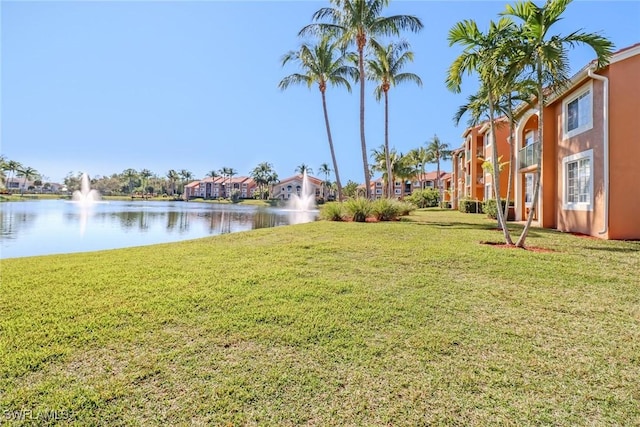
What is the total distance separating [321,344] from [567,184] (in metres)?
14.1

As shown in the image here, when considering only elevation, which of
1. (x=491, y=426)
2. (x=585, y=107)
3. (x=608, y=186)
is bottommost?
(x=491, y=426)

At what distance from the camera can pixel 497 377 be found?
10.7ft

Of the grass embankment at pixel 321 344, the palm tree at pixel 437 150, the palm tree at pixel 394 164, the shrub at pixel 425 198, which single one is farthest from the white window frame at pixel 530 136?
the palm tree at pixel 437 150

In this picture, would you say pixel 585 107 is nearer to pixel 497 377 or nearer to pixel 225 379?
pixel 497 377

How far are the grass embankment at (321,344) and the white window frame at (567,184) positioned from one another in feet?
19.4

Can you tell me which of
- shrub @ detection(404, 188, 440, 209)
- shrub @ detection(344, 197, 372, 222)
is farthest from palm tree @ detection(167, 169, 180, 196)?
shrub @ detection(344, 197, 372, 222)

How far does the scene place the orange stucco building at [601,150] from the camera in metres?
10.6

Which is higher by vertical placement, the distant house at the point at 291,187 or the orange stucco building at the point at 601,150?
the distant house at the point at 291,187

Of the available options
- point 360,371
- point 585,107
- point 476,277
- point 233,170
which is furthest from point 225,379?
point 233,170

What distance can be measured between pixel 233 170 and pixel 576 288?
10754 centimetres

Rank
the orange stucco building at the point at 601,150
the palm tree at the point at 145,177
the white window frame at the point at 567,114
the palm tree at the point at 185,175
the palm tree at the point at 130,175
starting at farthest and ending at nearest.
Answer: the palm tree at the point at 185,175 < the palm tree at the point at 130,175 < the palm tree at the point at 145,177 < the white window frame at the point at 567,114 < the orange stucco building at the point at 601,150

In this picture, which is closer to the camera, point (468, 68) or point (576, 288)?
point (576, 288)

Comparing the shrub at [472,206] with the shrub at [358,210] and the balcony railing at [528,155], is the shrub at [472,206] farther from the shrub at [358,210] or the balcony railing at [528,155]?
the shrub at [358,210]

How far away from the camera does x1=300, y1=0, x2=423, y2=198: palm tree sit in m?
19.5
